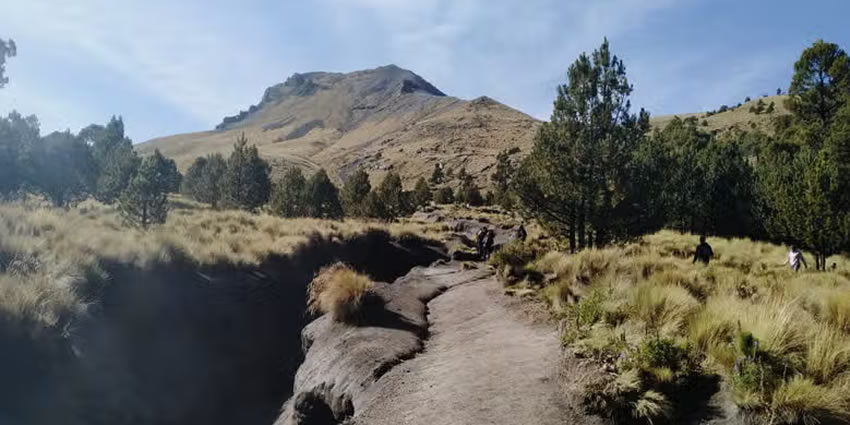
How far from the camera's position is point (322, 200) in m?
52.7

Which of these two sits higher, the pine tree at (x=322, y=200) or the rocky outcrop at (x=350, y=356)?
the pine tree at (x=322, y=200)

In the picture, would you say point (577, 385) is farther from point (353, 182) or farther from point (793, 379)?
point (353, 182)

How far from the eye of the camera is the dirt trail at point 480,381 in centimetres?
688

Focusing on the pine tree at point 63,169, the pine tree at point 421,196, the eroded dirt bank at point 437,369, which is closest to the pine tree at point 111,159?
the pine tree at point 63,169

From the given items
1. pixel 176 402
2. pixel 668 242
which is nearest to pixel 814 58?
pixel 668 242

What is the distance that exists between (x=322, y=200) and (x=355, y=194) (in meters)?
5.09

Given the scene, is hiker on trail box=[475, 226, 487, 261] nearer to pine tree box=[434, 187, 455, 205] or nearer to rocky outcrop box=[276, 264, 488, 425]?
rocky outcrop box=[276, 264, 488, 425]

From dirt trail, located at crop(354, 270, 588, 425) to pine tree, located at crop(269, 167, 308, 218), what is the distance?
38976 millimetres

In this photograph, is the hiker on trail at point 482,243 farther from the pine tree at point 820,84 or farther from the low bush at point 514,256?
the pine tree at point 820,84

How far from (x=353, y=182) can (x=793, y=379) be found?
5392 centimetres

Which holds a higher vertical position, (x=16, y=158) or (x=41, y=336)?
(x=16, y=158)

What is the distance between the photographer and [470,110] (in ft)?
578

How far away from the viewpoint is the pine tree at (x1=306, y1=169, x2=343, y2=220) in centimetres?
5126

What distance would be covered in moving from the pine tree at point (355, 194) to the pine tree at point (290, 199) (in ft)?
19.0
